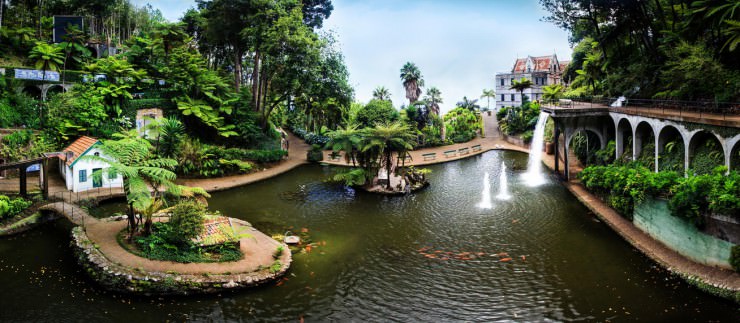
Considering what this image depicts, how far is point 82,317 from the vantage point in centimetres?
1374

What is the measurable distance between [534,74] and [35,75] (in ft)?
209

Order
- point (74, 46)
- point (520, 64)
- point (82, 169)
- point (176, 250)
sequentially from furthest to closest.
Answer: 1. point (520, 64)
2. point (74, 46)
3. point (82, 169)
4. point (176, 250)

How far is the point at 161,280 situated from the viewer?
49.4ft

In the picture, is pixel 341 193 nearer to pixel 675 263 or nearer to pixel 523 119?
pixel 675 263

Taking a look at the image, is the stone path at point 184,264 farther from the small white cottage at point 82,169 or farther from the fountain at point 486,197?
the fountain at point 486,197

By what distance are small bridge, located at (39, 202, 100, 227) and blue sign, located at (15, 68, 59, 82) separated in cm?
1692

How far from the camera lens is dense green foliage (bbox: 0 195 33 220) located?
816 inches

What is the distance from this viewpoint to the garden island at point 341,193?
1505 cm

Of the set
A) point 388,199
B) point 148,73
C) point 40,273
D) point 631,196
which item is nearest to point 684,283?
point 631,196

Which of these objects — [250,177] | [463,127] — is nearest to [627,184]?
[250,177]

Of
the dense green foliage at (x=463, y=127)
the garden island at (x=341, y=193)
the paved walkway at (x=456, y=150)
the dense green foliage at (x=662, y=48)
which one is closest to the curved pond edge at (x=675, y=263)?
the garden island at (x=341, y=193)

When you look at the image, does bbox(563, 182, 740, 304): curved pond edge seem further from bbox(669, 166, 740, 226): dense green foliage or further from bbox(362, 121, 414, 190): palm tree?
bbox(362, 121, 414, 190): palm tree

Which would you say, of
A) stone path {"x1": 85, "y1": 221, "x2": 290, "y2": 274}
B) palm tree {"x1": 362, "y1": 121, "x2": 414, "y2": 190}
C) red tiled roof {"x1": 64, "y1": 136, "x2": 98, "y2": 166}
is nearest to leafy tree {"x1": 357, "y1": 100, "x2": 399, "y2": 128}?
palm tree {"x1": 362, "y1": 121, "x2": 414, "y2": 190}

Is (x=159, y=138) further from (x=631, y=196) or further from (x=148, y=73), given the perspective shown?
(x=631, y=196)
